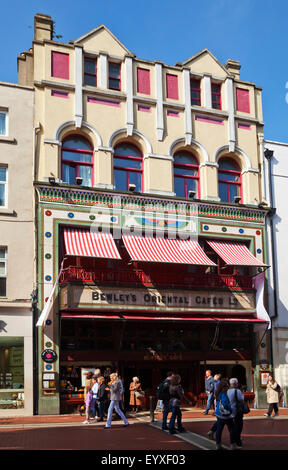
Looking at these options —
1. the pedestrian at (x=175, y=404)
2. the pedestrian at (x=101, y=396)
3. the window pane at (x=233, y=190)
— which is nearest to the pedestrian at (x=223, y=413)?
the pedestrian at (x=175, y=404)

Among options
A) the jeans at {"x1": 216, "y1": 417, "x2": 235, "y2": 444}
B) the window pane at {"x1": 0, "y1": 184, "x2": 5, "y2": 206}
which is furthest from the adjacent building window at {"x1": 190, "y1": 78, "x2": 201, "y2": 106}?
the jeans at {"x1": 216, "y1": 417, "x2": 235, "y2": 444}

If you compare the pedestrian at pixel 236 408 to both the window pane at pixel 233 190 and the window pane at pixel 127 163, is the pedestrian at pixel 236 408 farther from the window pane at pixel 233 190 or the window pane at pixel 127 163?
the window pane at pixel 233 190

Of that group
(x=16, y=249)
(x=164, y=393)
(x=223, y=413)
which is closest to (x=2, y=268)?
(x=16, y=249)

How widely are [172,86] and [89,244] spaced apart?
9026 millimetres

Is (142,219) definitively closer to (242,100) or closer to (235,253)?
(235,253)

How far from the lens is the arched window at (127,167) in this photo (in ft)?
86.6

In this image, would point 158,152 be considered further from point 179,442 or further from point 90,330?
point 179,442

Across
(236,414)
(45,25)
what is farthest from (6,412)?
(45,25)

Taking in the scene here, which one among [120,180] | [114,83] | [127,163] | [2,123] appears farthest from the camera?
[114,83]

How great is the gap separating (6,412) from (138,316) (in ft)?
20.0

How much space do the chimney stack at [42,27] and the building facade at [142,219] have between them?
59 millimetres

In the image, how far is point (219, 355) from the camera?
25.8 meters

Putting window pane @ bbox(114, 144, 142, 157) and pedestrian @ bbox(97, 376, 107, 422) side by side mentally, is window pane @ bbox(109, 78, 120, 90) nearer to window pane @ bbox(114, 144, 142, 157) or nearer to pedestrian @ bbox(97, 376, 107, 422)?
window pane @ bbox(114, 144, 142, 157)

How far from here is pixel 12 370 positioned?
2297 cm
